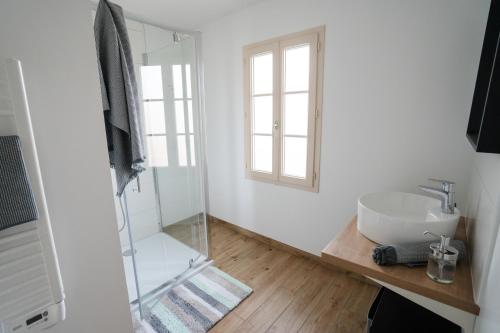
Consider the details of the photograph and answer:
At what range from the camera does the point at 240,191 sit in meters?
2.68

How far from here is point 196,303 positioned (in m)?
1.77

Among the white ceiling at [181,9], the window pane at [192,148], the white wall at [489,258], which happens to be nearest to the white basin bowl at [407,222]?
the white wall at [489,258]

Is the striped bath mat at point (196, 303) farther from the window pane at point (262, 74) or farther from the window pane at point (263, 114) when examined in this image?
the window pane at point (262, 74)

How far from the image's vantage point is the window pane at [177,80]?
2.11 m

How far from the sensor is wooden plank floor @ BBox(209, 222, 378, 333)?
1.58m

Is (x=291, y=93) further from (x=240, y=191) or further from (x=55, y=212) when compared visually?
(x=55, y=212)

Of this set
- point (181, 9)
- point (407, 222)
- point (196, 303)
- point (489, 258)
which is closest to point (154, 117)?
point (181, 9)

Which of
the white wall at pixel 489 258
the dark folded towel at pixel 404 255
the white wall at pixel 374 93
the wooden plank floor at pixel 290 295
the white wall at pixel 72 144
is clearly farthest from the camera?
the wooden plank floor at pixel 290 295

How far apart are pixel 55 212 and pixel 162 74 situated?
5.47 feet

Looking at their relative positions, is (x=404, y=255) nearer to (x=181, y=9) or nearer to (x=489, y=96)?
(x=489, y=96)

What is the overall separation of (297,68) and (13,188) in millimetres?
1967

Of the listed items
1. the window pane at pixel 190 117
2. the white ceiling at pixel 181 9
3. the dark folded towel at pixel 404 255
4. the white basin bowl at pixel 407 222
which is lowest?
the dark folded towel at pixel 404 255

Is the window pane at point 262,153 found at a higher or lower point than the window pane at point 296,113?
lower

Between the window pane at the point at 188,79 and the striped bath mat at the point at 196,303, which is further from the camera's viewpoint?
the window pane at the point at 188,79
